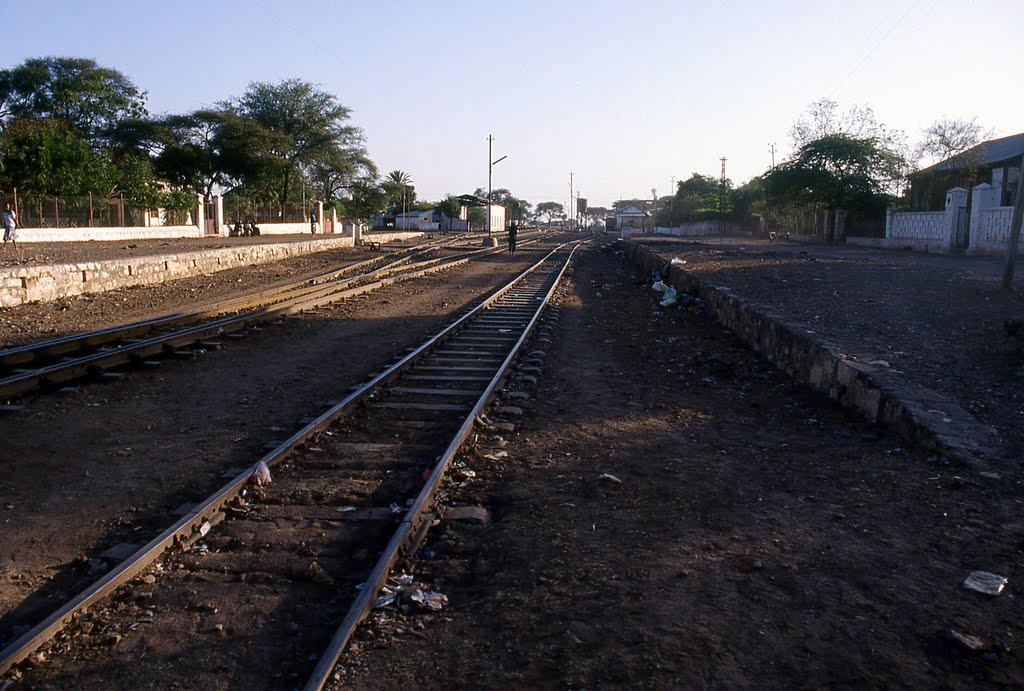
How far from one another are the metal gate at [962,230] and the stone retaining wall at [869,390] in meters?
18.9

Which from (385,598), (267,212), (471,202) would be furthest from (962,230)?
(471,202)

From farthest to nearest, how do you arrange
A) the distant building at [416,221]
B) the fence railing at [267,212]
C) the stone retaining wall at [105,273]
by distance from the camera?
the distant building at [416,221] < the fence railing at [267,212] < the stone retaining wall at [105,273]

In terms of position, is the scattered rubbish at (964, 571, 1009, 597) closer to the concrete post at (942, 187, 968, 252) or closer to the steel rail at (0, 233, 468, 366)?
the steel rail at (0, 233, 468, 366)

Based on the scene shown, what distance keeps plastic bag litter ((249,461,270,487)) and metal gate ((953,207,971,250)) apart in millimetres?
27745

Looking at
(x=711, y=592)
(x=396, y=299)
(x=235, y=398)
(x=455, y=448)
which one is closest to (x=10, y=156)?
(x=396, y=299)

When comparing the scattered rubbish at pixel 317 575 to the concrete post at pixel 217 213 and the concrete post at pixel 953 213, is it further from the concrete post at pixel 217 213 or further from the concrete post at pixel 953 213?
the concrete post at pixel 217 213

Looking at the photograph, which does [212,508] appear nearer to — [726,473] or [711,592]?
[711,592]

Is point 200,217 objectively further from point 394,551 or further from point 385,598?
point 385,598

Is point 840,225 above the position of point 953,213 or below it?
below

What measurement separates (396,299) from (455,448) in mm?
11659

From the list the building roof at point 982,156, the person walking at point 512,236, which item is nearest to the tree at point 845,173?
the building roof at point 982,156

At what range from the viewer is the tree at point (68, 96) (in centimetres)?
5488

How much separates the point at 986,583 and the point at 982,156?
Answer: 35.9 meters

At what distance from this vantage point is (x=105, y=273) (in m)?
16.9
